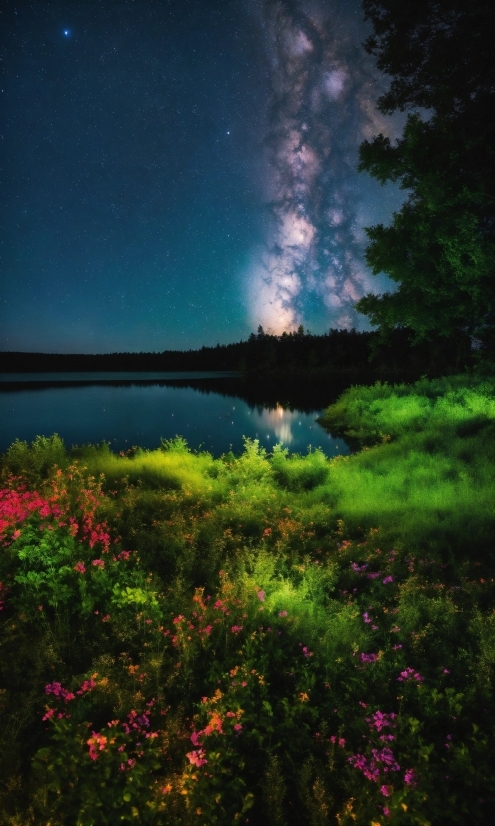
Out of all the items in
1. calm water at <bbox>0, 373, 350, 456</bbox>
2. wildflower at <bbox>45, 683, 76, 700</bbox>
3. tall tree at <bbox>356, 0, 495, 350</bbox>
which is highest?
tall tree at <bbox>356, 0, 495, 350</bbox>

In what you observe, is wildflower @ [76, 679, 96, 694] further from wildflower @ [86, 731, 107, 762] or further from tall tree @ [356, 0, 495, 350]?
tall tree @ [356, 0, 495, 350]

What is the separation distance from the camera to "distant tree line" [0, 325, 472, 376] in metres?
104

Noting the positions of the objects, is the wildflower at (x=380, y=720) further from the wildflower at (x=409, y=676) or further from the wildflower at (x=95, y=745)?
the wildflower at (x=95, y=745)

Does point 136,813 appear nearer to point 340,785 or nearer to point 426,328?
point 340,785

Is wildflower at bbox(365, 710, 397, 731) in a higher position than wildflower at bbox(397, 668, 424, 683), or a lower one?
lower

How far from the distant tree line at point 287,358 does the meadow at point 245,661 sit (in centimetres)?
8647

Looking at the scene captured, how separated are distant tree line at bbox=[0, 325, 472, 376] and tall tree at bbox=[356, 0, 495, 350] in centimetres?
7651

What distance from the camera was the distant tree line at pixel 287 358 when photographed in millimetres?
104050

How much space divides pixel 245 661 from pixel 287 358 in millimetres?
132810

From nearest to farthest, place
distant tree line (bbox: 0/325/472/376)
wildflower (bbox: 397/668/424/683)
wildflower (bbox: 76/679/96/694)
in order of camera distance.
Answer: wildflower (bbox: 76/679/96/694) → wildflower (bbox: 397/668/424/683) → distant tree line (bbox: 0/325/472/376)

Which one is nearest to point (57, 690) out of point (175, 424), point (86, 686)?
point (86, 686)

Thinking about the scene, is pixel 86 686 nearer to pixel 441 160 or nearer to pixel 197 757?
pixel 197 757

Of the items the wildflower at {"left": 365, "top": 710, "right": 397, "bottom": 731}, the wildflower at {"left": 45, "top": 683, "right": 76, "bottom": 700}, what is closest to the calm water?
the wildflower at {"left": 45, "top": 683, "right": 76, "bottom": 700}

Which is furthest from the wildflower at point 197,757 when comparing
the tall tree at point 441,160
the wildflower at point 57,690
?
the tall tree at point 441,160
